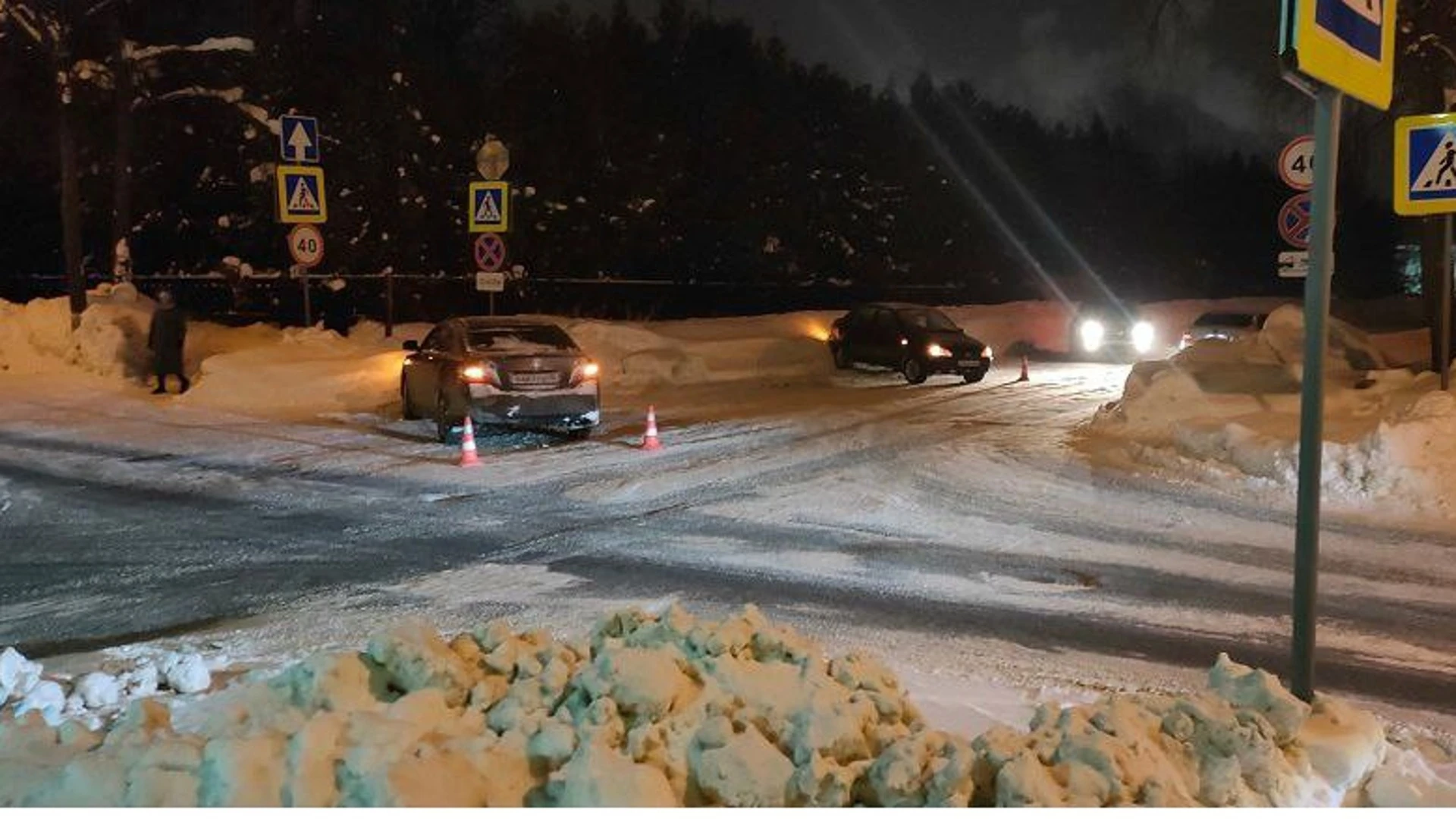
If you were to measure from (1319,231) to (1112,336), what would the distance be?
28716mm

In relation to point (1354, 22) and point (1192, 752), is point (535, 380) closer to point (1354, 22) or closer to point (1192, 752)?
point (1354, 22)

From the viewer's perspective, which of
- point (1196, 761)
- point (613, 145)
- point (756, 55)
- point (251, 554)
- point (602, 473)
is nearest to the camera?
point (1196, 761)

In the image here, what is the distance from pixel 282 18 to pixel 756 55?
68.7ft

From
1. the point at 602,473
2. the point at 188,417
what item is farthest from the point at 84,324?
the point at 602,473

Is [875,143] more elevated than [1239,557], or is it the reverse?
[875,143]

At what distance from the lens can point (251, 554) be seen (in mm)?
9281

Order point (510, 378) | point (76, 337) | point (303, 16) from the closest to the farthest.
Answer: point (510, 378)
point (76, 337)
point (303, 16)

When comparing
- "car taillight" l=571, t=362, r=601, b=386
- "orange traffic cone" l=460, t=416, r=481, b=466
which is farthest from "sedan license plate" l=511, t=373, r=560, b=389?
"orange traffic cone" l=460, t=416, r=481, b=466

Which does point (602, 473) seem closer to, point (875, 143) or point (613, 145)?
point (613, 145)

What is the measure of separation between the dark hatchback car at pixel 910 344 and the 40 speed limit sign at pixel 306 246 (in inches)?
433

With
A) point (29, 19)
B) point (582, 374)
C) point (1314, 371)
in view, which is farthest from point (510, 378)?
point (29, 19)

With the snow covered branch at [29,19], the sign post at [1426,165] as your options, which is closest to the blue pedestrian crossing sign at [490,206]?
the snow covered branch at [29,19]

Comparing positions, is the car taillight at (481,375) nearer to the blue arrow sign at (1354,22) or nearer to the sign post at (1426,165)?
the sign post at (1426,165)

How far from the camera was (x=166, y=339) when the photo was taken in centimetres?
1970
